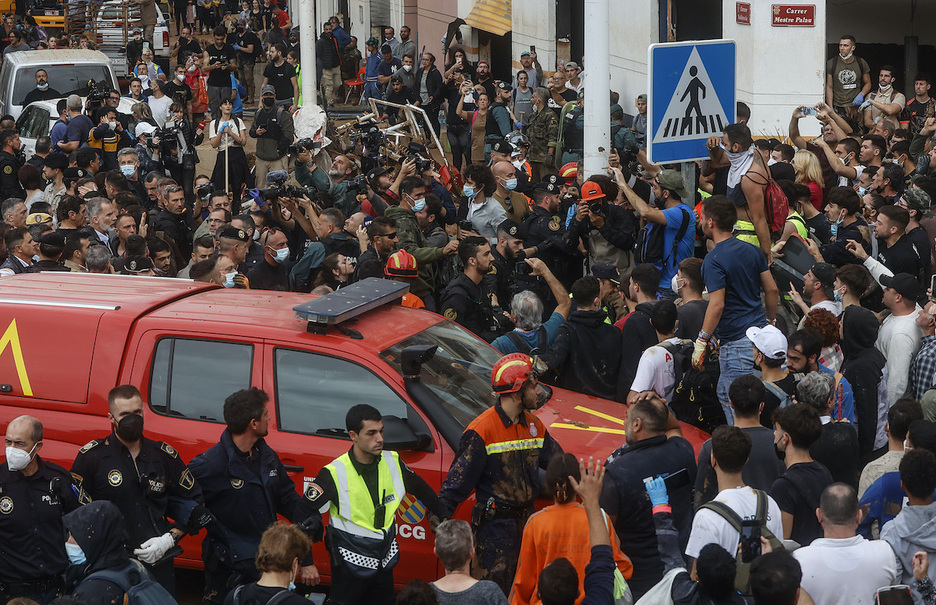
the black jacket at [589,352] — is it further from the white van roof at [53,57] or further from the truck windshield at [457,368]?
the white van roof at [53,57]

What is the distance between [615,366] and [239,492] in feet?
9.94

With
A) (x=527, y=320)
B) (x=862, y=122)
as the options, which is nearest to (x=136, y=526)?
(x=527, y=320)

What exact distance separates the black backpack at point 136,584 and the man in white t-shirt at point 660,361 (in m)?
3.02

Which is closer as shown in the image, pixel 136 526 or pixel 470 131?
pixel 136 526

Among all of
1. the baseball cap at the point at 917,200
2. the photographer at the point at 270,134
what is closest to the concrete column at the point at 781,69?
the baseball cap at the point at 917,200

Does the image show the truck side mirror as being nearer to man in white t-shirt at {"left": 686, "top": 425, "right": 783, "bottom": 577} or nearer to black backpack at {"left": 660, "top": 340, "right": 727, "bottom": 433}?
man in white t-shirt at {"left": 686, "top": 425, "right": 783, "bottom": 577}

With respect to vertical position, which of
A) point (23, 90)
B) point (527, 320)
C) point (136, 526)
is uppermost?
point (23, 90)

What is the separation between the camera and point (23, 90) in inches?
780

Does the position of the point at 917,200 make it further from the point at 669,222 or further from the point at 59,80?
the point at 59,80

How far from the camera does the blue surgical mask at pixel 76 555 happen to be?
5012 mm

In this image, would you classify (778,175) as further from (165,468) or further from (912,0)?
(912,0)

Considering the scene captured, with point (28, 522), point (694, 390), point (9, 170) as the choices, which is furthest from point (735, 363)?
point (9, 170)

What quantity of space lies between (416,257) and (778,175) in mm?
3248

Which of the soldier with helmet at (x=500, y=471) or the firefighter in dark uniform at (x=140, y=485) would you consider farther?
the soldier with helmet at (x=500, y=471)
